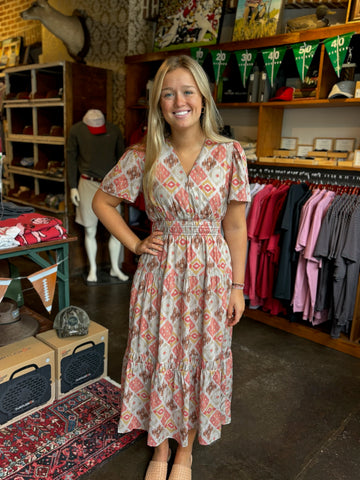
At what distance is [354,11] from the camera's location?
2926 millimetres

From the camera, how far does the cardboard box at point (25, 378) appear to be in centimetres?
214

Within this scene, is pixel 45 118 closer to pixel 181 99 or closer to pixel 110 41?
pixel 110 41

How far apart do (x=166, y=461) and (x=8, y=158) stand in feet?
16.1

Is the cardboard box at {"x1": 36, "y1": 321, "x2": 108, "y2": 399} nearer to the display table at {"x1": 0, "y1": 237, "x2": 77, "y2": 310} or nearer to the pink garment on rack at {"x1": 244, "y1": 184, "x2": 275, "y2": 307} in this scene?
the display table at {"x1": 0, "y1": 237, "x2": 77, "y2": 310}

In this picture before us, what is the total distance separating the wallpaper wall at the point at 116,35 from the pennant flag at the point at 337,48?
224cm

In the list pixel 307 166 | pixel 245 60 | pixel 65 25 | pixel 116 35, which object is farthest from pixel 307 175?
pixel 65 25

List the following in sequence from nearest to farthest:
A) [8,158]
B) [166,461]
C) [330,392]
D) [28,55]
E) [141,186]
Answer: [141,186], [166,461], [330,392], [8,158], [28,55]

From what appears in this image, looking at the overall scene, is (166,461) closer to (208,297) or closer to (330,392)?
(208,297)

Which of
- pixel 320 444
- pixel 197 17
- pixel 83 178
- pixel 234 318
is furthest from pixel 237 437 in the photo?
pixel 197 17

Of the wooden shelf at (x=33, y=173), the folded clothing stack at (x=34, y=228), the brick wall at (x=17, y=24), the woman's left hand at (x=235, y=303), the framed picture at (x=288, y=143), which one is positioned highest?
the brick wall at (x=17, y=24)

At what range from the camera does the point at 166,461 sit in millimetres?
1884

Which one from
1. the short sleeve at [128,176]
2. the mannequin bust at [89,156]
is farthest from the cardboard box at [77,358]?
the mannequin bust at [89,156]

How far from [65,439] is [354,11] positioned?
327cm

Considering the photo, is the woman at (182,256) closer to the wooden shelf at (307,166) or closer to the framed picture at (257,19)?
the wooden shelf at (307,166)
